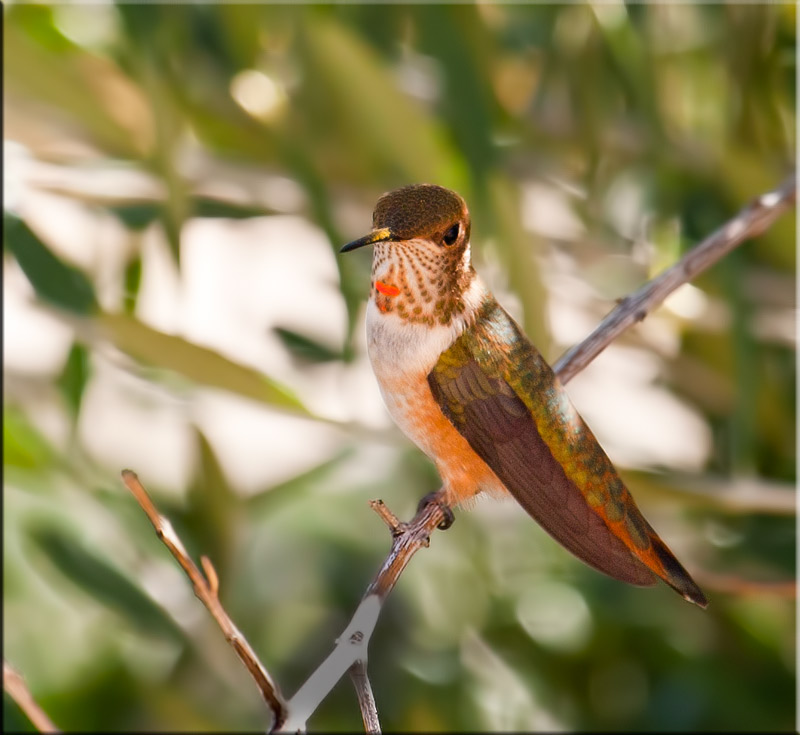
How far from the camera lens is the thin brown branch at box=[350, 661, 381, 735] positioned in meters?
0.70

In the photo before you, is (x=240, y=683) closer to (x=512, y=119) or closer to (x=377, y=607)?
(x=512, y=119)

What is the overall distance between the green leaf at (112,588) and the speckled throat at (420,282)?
100cm

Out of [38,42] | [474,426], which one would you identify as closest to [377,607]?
[474,426]

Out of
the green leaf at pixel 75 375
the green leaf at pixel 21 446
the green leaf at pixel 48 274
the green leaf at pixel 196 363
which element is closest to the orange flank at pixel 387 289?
the green leaf at pixel 196 363

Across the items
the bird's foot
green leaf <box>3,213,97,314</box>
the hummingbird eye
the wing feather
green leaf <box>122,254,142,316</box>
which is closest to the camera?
the hummingbird eye

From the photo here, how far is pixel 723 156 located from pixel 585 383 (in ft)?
2.52

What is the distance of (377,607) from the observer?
78cm

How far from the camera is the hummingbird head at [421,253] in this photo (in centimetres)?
93

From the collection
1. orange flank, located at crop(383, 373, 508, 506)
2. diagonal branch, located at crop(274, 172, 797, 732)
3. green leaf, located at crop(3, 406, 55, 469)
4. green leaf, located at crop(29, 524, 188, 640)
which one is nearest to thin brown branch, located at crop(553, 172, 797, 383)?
diagonal branch, located at crop(274, 172, 797, 732)

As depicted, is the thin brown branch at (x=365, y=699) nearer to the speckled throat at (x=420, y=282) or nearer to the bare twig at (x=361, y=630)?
the bare twig at (x=361, y=630)

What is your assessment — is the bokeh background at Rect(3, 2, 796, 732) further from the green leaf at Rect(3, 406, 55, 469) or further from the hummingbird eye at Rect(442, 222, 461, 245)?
the hummingbird eye at Rect(442, 222, 461, 245)

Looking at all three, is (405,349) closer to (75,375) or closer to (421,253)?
(421,253)

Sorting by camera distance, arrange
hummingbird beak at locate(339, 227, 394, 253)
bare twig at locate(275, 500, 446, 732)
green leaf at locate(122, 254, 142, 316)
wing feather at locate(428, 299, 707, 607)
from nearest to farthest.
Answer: bare twig at locate(275, 500, 446, 732), hummingbird beak at locate(339, 227, 394, 253), wing feather at locate(428, 299, 707, 607), green leaf at locate(122, 254, 142, 316)

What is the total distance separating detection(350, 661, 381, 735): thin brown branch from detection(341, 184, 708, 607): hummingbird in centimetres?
35
